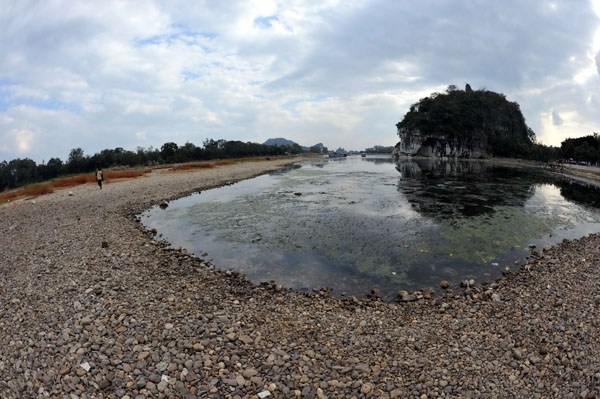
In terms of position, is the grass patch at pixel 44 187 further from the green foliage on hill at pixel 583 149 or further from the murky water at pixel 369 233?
the green foliage on hill at pixel 583 149

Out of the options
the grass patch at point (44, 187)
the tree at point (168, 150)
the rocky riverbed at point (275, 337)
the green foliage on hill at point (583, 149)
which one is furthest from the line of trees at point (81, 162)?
the green foliage on hill at point (583, 149)

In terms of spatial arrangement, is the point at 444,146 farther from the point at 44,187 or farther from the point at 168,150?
the point at 44,187

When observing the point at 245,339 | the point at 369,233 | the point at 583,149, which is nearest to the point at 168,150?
the point at 369,233

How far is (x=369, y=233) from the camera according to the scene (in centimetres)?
2272

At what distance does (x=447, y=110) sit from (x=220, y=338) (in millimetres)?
205008

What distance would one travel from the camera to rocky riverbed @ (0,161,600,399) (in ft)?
24.6

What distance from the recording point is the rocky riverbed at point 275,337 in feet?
24.6

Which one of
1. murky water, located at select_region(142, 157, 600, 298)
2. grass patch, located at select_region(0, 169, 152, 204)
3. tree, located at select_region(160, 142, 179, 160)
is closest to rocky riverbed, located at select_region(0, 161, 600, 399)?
murky water, located at select_region(142, 157, 600, 298)

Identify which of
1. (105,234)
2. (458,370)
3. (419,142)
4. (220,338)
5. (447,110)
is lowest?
(458,370)

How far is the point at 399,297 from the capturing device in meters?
12.7

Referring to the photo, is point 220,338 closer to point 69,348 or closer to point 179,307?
point 179,307

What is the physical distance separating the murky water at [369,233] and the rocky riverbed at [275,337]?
7.00ft

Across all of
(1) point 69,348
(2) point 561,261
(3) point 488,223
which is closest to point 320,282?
(1) point 69,348

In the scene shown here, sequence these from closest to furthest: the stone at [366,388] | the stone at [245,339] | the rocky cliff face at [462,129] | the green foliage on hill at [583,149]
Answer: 1. the stone at [366,388]
2. the stone at [245,339]
3. the green foliage on hill at [583,149]
4. the rocky cliff face at [462,129]
